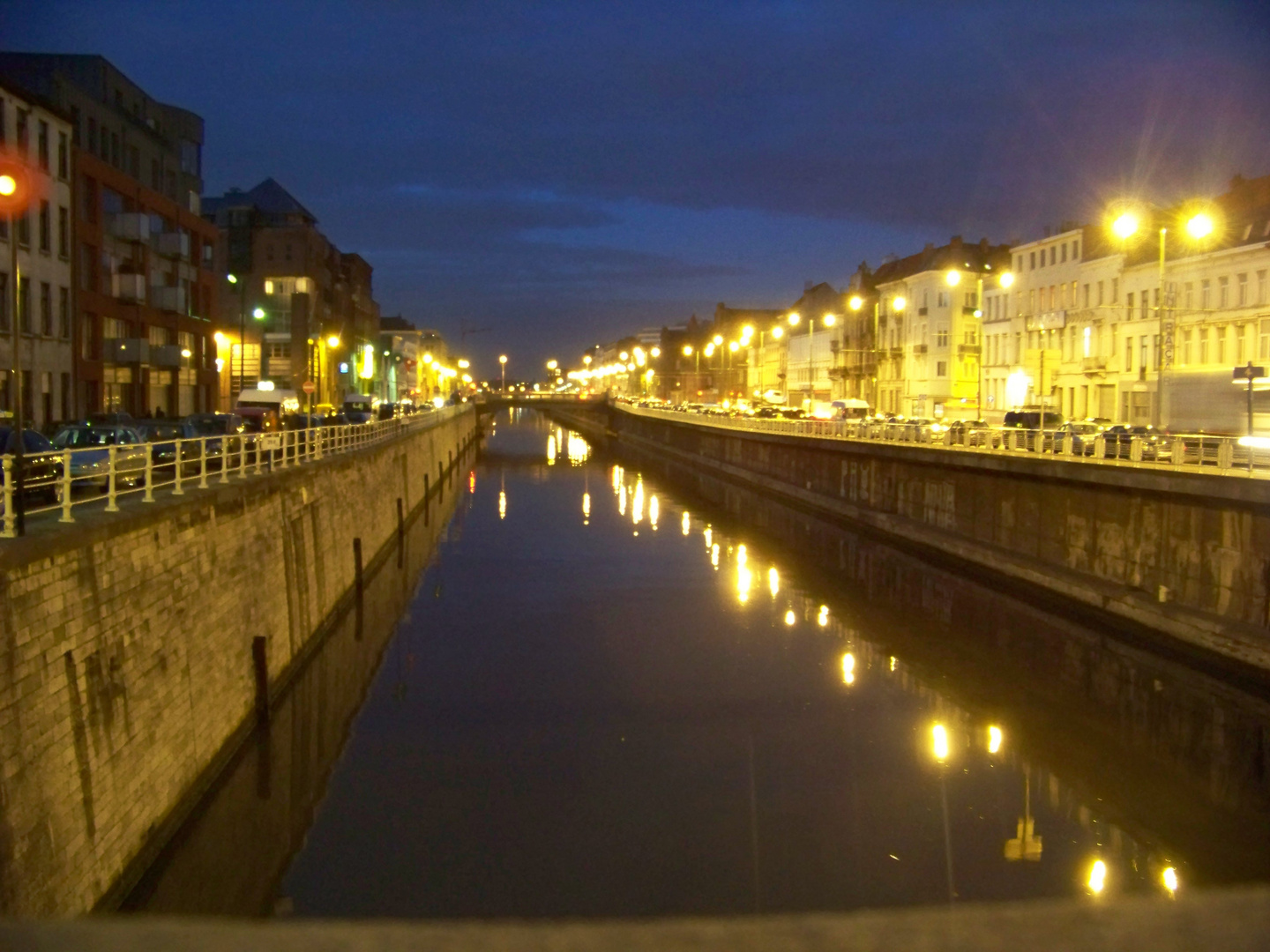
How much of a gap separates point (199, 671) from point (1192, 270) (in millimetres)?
47029

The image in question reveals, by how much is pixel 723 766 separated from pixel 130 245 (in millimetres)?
45111

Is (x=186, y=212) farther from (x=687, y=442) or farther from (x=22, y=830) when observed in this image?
(x=22, y=830)

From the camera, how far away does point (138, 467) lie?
787 inches

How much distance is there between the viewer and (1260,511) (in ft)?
69.5

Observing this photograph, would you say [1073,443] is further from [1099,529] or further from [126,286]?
[126,286]

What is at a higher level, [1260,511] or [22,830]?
[1260,511]

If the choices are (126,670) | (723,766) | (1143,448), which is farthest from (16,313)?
(1143,448)

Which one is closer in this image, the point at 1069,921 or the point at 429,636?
the point at 1069,921

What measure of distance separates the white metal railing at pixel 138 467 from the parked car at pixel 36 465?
2 centimetres

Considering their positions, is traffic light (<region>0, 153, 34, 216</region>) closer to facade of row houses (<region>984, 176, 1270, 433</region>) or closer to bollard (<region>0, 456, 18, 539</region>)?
bollard (<region>0, 456, 18, 539</region>)

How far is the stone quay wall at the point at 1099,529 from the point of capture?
70.6 feet

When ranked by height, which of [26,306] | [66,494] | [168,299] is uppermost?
[168,299]

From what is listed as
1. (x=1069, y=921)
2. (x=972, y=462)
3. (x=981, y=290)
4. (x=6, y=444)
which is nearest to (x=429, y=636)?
(x=6, y=444)

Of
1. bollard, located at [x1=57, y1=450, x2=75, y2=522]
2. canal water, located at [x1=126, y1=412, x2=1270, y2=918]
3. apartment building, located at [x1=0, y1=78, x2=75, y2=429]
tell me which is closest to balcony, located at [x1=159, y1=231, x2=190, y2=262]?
apartment building, located at [x1=0, y1=78, x2=75, y2=429]
